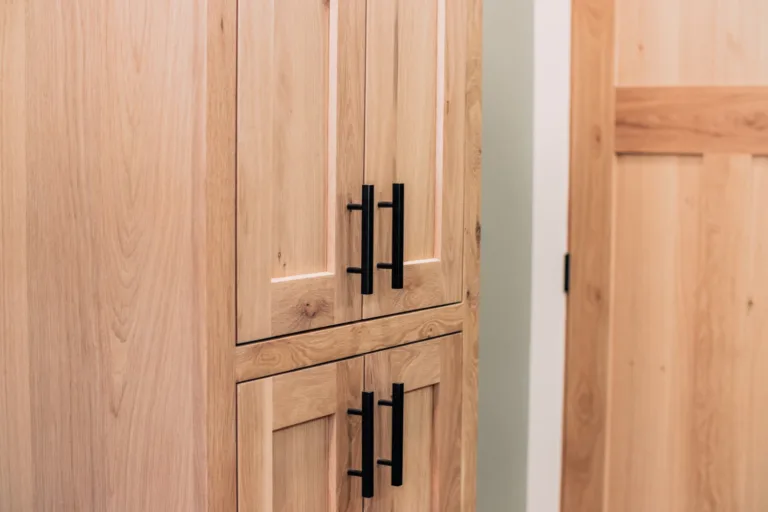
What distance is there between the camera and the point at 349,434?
127 centimetres

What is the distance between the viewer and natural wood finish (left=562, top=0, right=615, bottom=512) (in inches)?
81.7

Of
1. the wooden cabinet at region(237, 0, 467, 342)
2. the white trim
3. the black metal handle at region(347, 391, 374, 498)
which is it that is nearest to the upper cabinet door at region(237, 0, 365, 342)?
the wooden cabinet at region(237, 0, 467, 342)

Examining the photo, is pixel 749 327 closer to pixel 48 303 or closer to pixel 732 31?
pixel 732 31

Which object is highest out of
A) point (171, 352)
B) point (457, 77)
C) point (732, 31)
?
point (732, 31)

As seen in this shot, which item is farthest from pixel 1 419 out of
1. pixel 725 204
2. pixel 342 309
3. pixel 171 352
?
pixel 725 204

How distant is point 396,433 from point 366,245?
29 cm

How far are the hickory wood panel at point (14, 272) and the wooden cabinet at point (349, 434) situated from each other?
1.00 ft

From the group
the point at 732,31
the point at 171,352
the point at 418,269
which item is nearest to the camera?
the point at 171,352

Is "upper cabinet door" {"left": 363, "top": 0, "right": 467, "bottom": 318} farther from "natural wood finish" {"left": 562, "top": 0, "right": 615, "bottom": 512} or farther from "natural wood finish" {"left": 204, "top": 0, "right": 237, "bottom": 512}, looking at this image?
"natural wood finish" {"left": 562, "top": 0, "right": 615, "bottom": 512}

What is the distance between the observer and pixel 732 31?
1970 millimetres

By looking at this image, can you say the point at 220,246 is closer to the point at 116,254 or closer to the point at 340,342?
the point at 116,254

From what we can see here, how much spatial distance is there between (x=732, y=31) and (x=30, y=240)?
1522mm

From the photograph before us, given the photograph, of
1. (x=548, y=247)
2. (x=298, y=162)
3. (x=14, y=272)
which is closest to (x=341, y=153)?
(x=298, y=162)

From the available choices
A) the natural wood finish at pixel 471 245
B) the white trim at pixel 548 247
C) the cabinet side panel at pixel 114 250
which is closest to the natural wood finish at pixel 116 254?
the cabinet side panel at pixel 114 250
